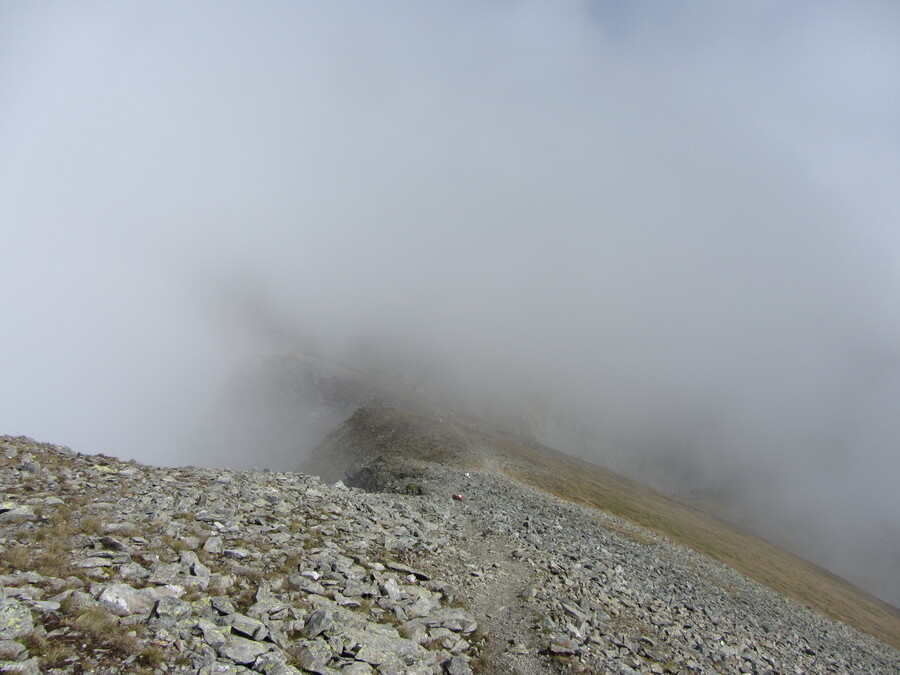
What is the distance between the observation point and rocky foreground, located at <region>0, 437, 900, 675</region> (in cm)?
1280

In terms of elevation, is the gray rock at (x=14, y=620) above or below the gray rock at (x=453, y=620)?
below

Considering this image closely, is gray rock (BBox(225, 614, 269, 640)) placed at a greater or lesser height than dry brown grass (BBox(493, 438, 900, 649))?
greater

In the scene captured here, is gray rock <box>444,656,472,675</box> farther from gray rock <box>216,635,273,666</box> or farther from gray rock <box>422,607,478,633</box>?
gray rock <box>216,635,273,666</box>

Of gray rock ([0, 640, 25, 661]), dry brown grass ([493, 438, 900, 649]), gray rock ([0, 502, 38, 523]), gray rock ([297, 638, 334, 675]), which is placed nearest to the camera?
gray rock ([0, 640, 25, 661])

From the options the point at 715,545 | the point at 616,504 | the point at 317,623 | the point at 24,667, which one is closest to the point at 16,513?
the point at 24,667

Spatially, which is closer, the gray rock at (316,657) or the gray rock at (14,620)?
the gray rock at (14,620)

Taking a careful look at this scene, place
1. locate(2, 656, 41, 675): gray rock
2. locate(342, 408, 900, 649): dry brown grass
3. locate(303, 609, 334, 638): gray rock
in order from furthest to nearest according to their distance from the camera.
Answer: locate(342, 408, 900, 649): dry brown grass, locate(303, 609, 334, 638): gray rock, locate(2, 656, 41, 675): gray rock

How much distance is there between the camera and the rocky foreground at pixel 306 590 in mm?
12797

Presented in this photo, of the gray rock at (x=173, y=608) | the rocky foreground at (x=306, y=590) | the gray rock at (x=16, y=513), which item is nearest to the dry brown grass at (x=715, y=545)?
the rocky foreground at (x=306, y=590)

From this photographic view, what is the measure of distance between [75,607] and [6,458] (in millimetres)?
15448

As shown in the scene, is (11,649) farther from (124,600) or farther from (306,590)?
(306,590)

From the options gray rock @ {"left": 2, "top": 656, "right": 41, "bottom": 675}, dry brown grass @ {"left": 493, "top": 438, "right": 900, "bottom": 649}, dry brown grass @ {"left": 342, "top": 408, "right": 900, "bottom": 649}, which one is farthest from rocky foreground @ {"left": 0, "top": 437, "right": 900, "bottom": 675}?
dry brown grass @ {"left": 493, "top": 438, "right": 900, "bottom": 649}

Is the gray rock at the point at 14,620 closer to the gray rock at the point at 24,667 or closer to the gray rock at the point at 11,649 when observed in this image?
the gray rock at the point at 11,649

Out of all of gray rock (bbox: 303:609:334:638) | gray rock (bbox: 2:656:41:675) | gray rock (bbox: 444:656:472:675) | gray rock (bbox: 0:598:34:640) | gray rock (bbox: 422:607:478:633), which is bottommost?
gray rock (bbox: 0:598:34:640)
